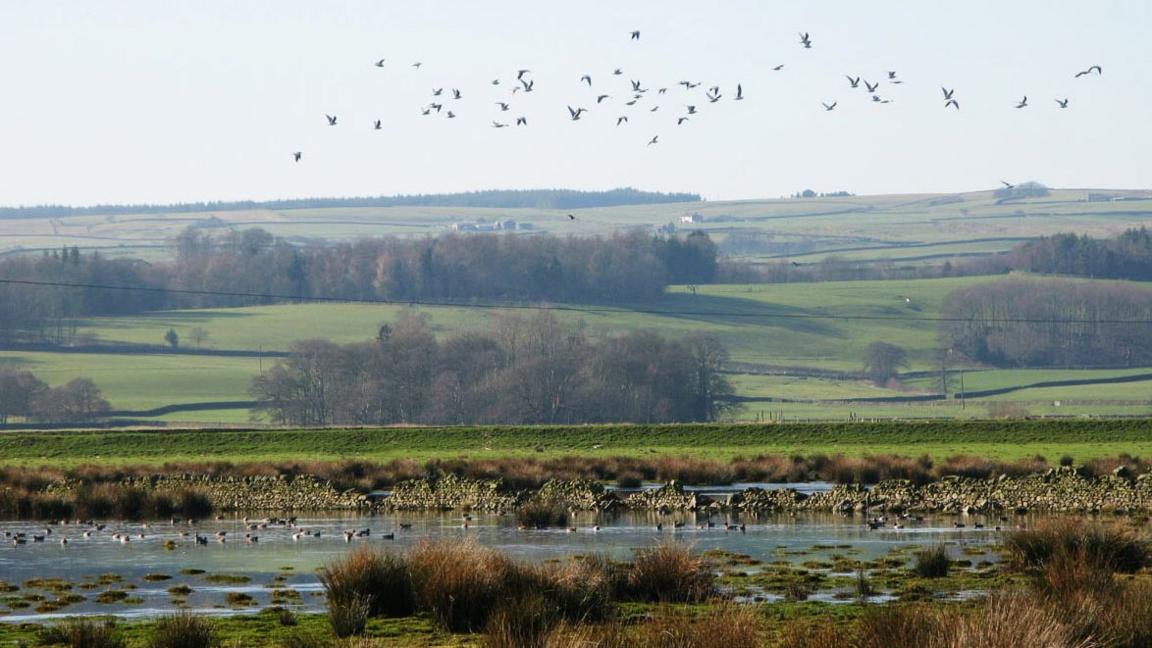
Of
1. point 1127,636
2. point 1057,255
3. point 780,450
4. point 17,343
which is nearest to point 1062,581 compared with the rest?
point 1127,636

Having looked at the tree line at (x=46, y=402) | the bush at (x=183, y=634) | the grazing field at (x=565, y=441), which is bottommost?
the tree line at (x=46, y=402)

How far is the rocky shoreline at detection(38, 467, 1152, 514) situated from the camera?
45656mm

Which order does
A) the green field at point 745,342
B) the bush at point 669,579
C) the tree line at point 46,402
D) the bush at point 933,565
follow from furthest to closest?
the green field at point 745,342
the tree line at point 46,402
the bush at point 933,565
the bush at point 669,579

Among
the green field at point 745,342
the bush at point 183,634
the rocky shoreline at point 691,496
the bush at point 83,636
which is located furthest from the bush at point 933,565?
the green field at point 745,342

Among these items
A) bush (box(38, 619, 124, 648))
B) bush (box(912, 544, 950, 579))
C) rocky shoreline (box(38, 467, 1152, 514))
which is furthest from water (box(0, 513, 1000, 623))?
bush (box(912, 544, 950, 579))

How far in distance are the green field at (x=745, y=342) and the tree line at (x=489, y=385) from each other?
5.36m

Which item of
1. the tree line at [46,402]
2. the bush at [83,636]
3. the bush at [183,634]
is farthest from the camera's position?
the tree line at [46,402]

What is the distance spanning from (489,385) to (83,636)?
98.8 metres

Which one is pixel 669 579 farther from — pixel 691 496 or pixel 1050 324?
pixel 1050 324

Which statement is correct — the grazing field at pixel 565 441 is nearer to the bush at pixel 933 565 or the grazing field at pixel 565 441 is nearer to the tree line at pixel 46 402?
the bush at pixel 933 565

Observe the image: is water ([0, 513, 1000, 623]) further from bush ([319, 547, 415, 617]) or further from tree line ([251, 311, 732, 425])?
tree line ([251, 311, 732, 425])

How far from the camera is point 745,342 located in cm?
16112

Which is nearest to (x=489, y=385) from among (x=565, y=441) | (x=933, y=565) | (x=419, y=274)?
(x=565, y=441)

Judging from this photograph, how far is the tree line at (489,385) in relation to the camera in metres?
116
